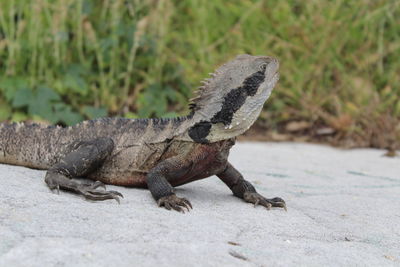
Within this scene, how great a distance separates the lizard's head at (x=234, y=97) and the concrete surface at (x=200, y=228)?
0.47 m

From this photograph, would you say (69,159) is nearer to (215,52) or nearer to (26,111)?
(26,111)

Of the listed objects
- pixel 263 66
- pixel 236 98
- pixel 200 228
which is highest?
pixel 263 66

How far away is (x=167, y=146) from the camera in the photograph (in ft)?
14.4

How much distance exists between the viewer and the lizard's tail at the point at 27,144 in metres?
4.79

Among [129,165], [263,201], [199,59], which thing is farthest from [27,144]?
[199,59]

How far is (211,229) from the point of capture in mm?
3400

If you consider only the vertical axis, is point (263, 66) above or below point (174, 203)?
above

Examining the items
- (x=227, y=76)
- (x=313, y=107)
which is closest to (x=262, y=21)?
(x=313, y=107)

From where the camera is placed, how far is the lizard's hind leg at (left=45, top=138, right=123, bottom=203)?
400 cm

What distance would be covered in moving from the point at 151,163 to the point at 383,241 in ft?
5.19

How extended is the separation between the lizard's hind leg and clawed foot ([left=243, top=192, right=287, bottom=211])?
3.04 feet

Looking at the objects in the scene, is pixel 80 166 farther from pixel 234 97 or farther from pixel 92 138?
pixel 234 97

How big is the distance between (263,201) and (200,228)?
1.03 m

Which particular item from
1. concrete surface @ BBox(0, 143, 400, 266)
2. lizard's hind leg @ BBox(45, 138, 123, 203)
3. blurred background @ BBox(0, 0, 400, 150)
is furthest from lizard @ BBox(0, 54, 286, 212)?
blurred background @ BBox(0, 0, 400, 150)
